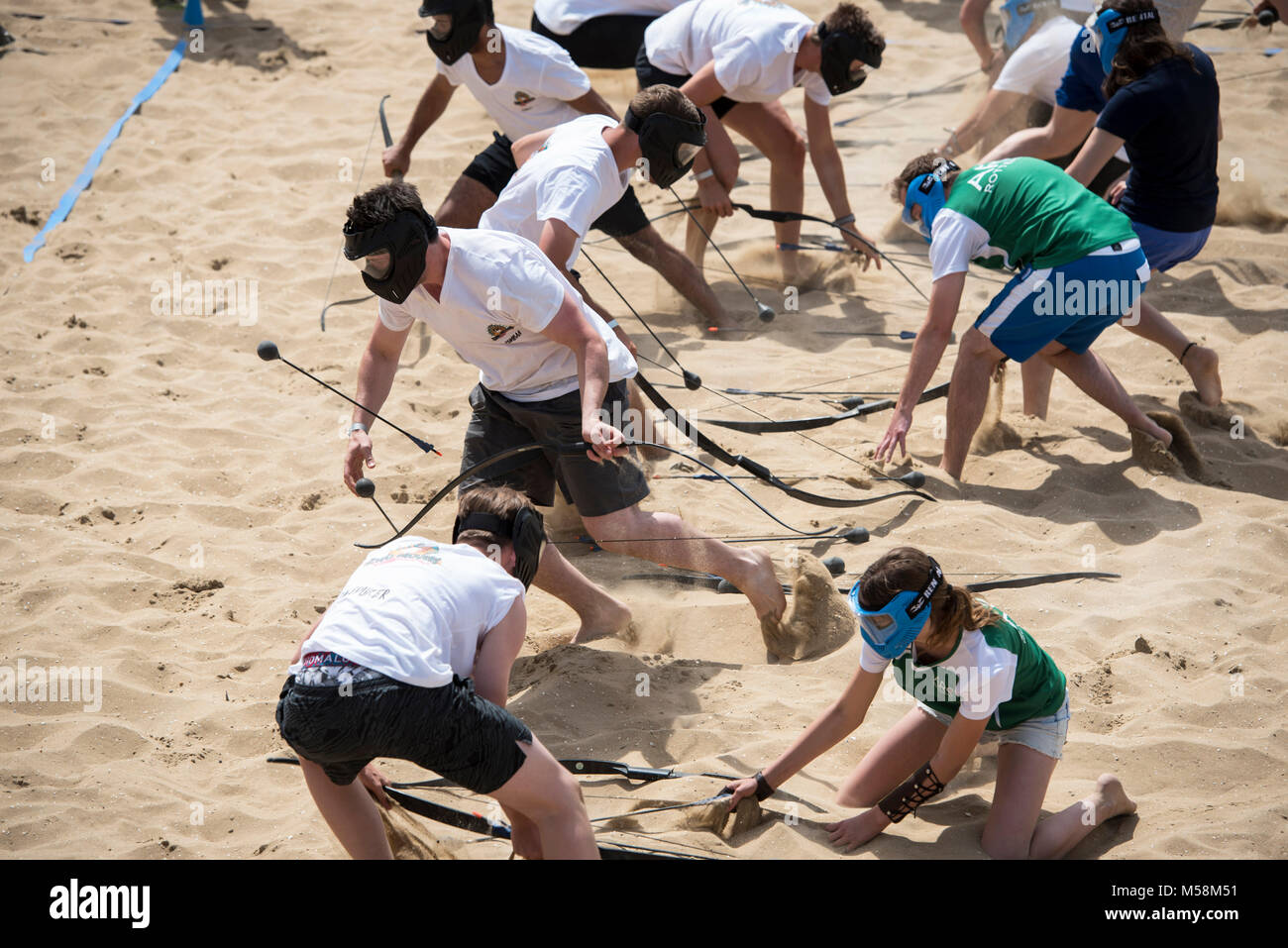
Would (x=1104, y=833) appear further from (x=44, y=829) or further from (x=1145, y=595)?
(x=44, y=829)

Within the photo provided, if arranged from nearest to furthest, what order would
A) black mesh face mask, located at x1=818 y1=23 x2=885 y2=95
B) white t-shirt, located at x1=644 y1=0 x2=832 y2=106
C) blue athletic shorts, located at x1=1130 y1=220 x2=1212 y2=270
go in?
blue athletic shorts, located at x1=1130 y1=220 x2=1212 y2=270 < black mesh face mask, located at x1=818 y1=23 x2=885 y2=95 < white t-shirt, located at x1=644 y1=0 x2=832 y2=106

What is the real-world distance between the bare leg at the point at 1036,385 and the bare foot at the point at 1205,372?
577 mm

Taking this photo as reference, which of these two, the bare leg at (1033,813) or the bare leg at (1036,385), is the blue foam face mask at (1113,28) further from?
the bare leg at (1033,813)

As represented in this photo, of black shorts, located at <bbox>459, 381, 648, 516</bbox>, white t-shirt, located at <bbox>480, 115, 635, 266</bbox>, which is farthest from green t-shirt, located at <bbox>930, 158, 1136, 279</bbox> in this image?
black shorts, located at <bbox>459, 381, 648, 516</bbox>

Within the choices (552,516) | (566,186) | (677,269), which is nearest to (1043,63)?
(677,269)

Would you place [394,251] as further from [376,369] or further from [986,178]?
[986,178]

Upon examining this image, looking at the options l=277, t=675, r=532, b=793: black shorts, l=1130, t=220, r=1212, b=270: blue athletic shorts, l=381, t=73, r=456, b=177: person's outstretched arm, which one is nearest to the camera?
l=277, t=675, r=532, b=793: black shorts

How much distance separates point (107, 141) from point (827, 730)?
6465 mm

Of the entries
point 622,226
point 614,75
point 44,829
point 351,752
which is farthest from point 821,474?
point 614,75

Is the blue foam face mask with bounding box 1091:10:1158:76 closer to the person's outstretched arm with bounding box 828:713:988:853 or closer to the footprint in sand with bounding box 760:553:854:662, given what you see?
the footprint in sand with bounding box 760:553:854:662

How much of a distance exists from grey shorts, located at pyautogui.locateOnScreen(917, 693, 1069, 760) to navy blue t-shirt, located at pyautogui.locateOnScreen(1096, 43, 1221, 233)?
295 centimetres

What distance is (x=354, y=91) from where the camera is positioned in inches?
328

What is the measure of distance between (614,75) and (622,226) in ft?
9.64

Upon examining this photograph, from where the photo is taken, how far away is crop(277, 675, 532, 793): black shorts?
2.56 meters
